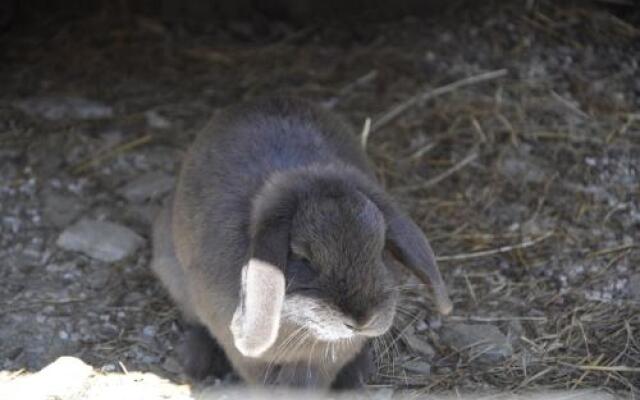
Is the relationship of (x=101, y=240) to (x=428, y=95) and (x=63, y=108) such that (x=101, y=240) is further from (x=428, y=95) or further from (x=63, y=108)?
(x=428, y=95)

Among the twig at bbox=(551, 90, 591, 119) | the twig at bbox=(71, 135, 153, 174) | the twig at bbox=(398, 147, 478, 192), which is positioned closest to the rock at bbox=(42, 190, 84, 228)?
the twig at bbox=(71, 135, 153, 174)

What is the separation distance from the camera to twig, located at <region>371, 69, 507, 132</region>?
6740 mm

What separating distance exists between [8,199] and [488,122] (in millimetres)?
2803

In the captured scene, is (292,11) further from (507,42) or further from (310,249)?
(310,249)

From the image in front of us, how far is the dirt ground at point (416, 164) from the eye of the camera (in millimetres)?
5051

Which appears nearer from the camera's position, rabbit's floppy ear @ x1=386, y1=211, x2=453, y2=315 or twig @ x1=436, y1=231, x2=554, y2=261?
rabbit's floppy ear @ x1=386, y1=211, x2=453, y2=315

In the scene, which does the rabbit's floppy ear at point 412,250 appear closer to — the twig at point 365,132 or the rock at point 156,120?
the twig at point 365,132

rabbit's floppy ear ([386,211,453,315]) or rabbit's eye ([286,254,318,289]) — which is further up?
rabbit's eye ([286,254,318,289])

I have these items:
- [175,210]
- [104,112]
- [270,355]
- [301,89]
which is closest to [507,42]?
[301,89]

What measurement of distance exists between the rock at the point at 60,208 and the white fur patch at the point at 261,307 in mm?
2211

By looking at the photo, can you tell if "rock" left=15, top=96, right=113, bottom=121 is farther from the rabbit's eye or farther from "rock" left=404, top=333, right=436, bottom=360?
the rabbit's eye

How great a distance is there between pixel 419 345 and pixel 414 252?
2.85 ft

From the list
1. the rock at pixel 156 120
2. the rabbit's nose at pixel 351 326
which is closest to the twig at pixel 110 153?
the rock at pixel 156 120

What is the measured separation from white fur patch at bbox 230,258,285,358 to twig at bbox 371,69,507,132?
111 inches
